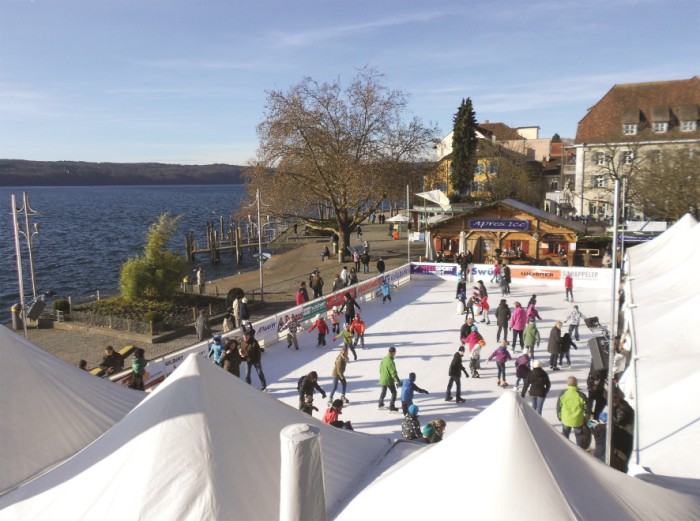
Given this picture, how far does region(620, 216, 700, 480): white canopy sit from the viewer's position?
7262 millimetres

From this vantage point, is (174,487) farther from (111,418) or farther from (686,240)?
(686,240)

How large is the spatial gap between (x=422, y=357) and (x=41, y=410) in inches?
399

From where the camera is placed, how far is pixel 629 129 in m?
46.4

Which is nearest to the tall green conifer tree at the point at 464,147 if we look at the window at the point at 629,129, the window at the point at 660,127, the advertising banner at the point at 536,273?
the window at the point at 629,129

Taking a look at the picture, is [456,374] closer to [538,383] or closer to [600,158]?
[538,383]

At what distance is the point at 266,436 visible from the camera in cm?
562

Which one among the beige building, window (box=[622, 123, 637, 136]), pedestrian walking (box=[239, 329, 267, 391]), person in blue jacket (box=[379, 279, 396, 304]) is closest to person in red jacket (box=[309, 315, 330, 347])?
pedestrian walking (box=[239, 329, 267, 391])

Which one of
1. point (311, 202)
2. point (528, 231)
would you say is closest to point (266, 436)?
point (528, 231)

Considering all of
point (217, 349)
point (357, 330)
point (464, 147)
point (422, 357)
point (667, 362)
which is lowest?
point (422, 357)

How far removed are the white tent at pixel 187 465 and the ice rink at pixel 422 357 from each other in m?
5.16

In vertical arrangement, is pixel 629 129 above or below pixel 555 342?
above

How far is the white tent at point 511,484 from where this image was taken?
414 cm

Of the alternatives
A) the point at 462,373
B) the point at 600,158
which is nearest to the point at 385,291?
the point at 462,373

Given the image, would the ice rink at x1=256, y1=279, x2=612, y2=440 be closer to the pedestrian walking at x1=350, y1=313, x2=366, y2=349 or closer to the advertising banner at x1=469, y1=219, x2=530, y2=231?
A: the pedestrian walking at x1=350, y1=313, x2=366, y2=349
